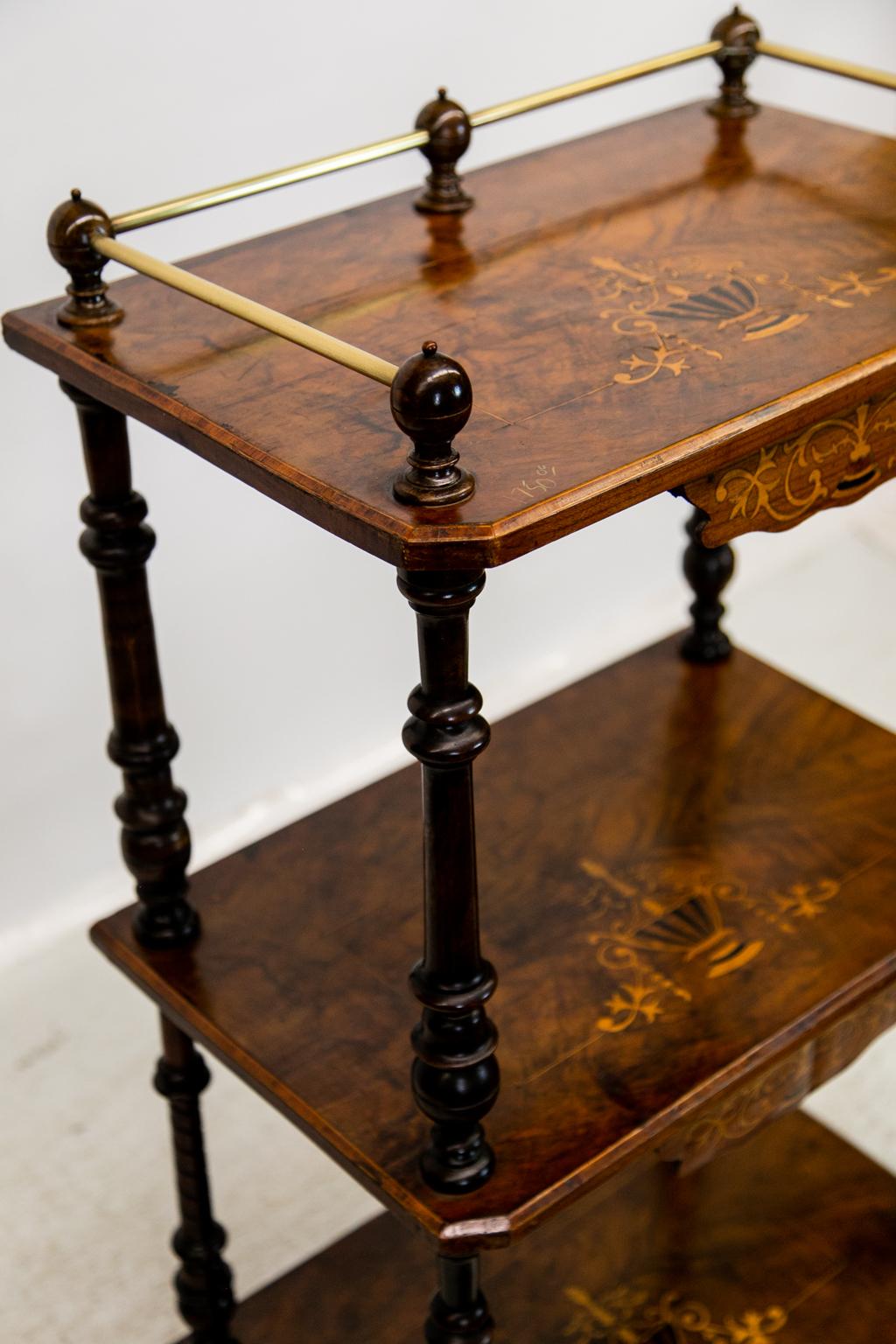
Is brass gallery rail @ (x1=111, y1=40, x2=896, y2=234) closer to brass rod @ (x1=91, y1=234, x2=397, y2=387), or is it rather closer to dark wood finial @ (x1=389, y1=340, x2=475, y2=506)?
brass rod @ (x1=91, y1=234, x2=397, y2=387)

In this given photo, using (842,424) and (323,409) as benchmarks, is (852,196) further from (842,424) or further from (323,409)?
(323,409)

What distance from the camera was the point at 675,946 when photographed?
153 centimetres

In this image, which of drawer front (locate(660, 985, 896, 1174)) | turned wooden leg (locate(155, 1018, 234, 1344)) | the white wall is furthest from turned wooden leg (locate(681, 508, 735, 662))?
turned wooden leg (locate(155, 1018, 234, 1344))

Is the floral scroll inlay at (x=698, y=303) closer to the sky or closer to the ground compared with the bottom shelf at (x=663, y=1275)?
closer to the sky

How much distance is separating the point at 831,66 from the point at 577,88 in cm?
26

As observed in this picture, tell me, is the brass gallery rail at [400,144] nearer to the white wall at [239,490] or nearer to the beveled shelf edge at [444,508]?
the beveled shelf edge at [444,508]

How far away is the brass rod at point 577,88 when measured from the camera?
5.08ft

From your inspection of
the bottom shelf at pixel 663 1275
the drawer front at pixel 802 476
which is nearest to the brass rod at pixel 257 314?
the drawer front at pixel 802 476

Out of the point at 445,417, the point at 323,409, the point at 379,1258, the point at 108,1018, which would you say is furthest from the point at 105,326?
the point at 108,1018

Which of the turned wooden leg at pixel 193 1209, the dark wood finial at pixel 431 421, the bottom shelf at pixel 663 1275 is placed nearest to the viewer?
the dark wood finial at pixel 431 421

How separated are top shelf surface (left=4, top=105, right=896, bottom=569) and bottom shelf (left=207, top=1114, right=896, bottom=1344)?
861 millimetres

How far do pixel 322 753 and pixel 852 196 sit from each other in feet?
4.21

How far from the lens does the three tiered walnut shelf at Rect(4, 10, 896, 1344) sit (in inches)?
45.8

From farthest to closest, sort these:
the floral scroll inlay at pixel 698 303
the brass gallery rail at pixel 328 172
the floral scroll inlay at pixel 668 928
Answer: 1. the floral scroll inlay at pixel 668 928
2. the floral scroll inlay at pixel 698 303
3. the brass gallery rail at pixel 328 172
